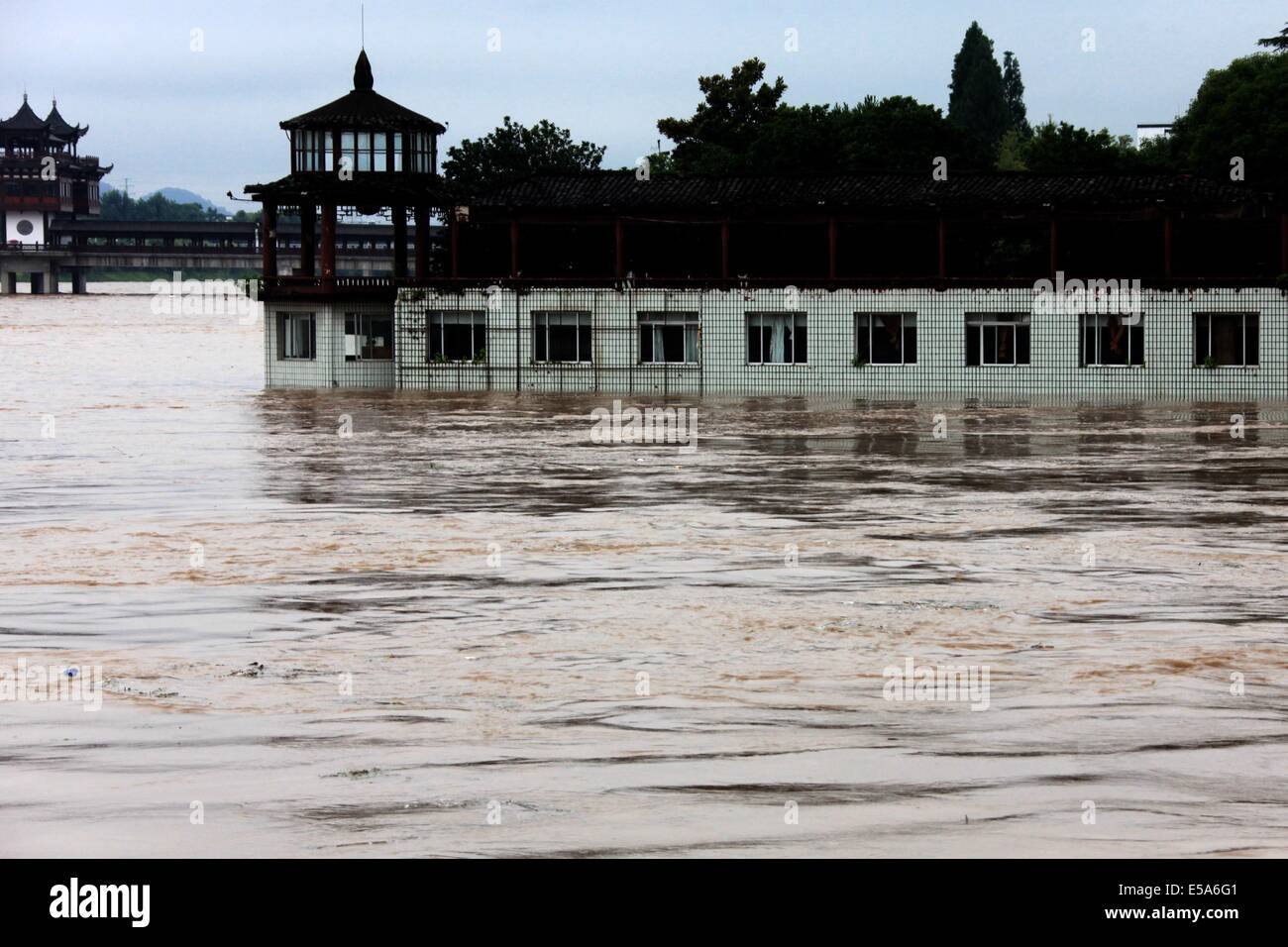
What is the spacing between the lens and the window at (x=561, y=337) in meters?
59.5

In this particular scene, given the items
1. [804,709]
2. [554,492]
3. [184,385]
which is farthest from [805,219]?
[804,709]

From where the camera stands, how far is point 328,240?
62.4 meters

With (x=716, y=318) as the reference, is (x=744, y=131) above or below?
above

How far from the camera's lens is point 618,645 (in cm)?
1408

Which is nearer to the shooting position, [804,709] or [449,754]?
[449,754]

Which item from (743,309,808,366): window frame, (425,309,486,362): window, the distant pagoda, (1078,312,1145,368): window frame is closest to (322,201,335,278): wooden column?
the distant pagoda

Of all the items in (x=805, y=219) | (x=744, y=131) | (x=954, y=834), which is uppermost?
(x=744, y=131)

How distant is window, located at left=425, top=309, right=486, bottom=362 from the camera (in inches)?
2375

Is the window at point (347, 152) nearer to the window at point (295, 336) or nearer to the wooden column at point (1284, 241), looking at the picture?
the window at point (295, 336)

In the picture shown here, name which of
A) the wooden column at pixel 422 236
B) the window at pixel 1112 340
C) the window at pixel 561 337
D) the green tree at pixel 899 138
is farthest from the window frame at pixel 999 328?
the green tree at pixel 899 138

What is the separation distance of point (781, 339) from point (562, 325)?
22.5 feet

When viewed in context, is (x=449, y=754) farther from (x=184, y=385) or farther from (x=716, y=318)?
(x=184, y=385)

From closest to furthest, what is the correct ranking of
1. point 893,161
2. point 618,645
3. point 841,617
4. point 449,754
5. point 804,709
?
1. point 449,754
2. point 804,709
3. point 618,645
4. point 841,617
5. point 893,161

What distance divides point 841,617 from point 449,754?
17.7ft
